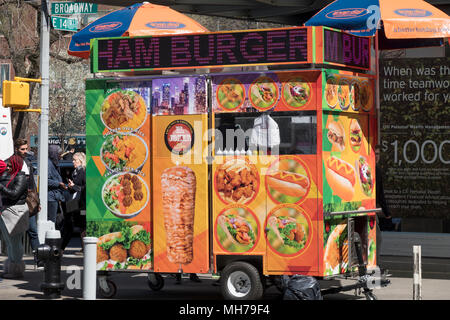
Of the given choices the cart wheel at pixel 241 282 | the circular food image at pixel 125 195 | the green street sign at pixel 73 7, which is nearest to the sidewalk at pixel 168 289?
the cart wheel at pixel 241 282

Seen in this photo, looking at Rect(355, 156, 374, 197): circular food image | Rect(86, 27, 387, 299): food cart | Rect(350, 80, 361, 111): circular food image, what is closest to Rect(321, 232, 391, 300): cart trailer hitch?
Rect(86, 27, 387, 299): food cart

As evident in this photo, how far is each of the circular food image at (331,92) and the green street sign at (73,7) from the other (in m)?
6.11

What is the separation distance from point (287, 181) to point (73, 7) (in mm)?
6510

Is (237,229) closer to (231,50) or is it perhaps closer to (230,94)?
(230,94)

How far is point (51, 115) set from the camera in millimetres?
52000

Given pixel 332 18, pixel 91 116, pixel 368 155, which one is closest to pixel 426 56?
pixel 332 18

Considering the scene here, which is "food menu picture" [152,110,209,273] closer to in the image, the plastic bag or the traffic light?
the plastic bag

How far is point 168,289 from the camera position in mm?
12570

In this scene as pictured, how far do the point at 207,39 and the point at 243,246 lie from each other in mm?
2385

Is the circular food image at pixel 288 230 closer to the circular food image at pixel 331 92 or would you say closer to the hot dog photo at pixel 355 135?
the hot dog photo at pixel 355 135

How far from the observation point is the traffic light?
46.4 ft

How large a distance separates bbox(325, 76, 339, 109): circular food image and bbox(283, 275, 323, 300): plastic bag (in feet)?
6.52

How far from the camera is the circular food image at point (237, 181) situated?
10.8 m

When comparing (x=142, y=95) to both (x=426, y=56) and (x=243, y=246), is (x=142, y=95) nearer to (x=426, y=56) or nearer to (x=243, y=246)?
(x=243, y=246)
